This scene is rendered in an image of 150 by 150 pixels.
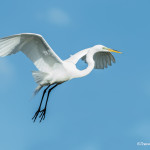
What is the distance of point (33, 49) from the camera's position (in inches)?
356

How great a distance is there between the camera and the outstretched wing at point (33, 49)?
861cm

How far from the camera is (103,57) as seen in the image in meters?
10.7

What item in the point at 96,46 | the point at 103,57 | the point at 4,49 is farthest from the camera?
the point at 103,57

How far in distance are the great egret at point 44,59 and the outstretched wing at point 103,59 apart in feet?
1.45

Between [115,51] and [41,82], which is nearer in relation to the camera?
[41,82]

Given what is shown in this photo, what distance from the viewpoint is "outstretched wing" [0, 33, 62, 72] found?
8.61 m

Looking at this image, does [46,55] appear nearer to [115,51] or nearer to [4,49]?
[4,49]

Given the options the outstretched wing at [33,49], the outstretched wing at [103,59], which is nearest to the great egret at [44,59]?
the outstretched wing at [33,49]

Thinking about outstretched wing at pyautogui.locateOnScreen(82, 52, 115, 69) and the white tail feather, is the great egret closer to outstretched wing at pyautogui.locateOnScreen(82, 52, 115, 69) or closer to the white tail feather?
the white tail feather

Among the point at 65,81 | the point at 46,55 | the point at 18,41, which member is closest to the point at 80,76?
the point at 65,81

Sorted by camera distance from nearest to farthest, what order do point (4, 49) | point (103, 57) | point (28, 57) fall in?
1. point (4, 49)
2. point (28, 57)
3. point (103, 57)

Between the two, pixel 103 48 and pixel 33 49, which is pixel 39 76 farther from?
pixel 103 48

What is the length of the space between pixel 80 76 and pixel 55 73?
1.95 feet

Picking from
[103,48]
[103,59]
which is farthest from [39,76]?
[103,59]
